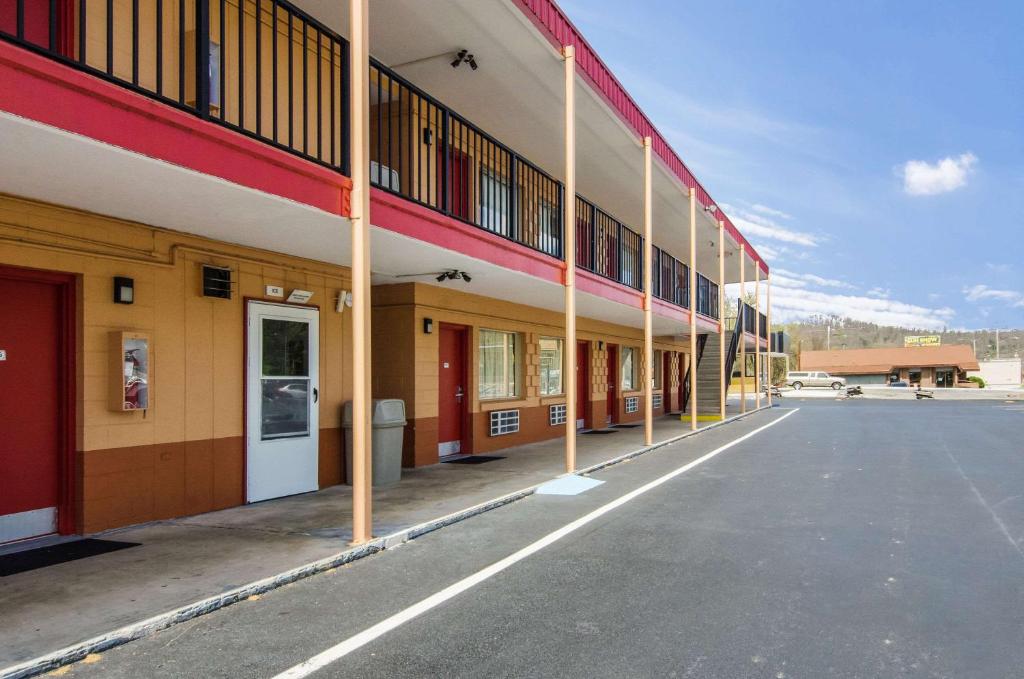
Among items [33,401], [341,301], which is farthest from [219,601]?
[341,301]

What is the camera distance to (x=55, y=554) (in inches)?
226

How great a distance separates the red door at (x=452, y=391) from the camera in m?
12.2

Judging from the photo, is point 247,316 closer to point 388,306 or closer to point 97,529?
point 97,529

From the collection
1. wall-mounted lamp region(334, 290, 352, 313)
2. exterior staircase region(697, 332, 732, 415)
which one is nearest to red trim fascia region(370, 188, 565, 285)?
wall-mounted lamp region(334, 290, 352, 313)

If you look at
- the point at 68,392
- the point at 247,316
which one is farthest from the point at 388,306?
the point at 68,392

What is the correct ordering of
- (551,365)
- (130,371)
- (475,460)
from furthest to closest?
(551,365)
(475,460)
(130,371)

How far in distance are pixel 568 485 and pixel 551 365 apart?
696 cm

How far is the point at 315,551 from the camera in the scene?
5863 mm

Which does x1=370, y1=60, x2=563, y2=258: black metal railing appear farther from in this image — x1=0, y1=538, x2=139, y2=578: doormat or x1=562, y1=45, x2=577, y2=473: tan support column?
x1=0, y1=538, x2=139, y2=578: doormat

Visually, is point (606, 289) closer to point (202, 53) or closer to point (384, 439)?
point (384, 439)

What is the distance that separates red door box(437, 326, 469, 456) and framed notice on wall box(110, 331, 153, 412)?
5.76m

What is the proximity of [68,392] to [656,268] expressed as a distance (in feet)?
49.7

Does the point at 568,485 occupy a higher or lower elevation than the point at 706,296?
lower

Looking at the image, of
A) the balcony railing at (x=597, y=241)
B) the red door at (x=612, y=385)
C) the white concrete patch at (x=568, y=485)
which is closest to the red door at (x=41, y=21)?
the white concrete patch at (x=568, y=485)
